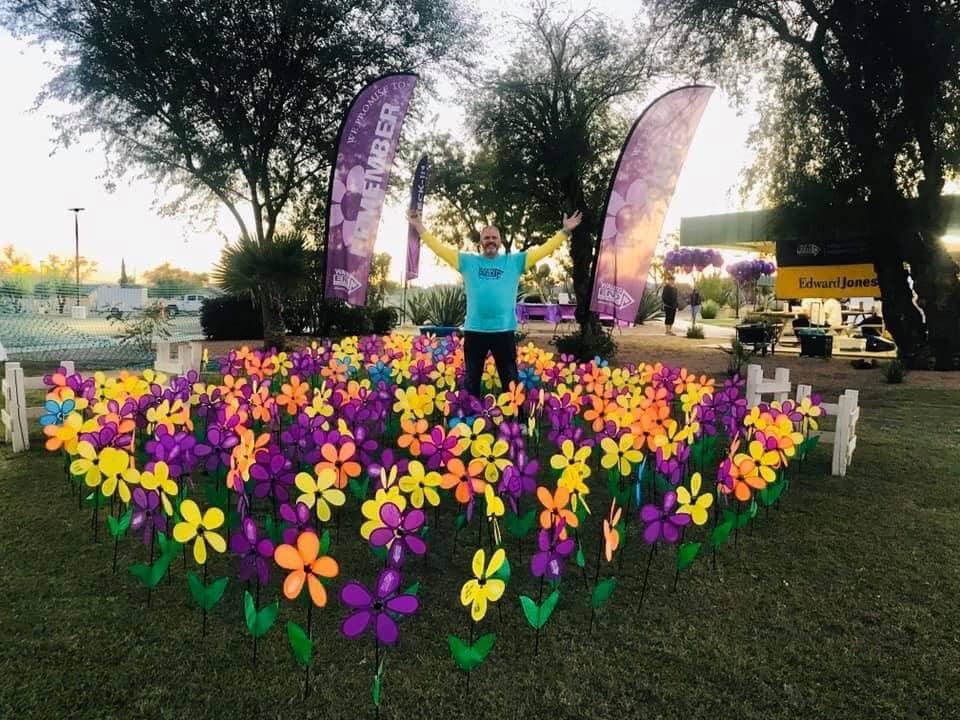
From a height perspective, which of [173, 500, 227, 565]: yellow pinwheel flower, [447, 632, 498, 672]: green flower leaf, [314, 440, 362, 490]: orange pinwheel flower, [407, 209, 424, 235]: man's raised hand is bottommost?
[447, 632, 498, 672]: green flower leaf

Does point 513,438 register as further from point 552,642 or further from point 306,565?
point 306,565

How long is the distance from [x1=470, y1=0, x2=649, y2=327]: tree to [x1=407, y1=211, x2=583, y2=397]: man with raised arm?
9521mm

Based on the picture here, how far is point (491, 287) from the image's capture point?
5.85 meters

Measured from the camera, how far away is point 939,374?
13062 millimetres

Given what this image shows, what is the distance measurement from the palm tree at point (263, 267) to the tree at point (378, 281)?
18.7 feet

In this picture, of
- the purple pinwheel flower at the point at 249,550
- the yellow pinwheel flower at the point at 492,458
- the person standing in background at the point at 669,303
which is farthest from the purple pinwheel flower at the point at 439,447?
the person standing in background at the point at 669,303

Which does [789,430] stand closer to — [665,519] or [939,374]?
[665,519]

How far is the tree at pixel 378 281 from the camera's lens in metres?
24.0

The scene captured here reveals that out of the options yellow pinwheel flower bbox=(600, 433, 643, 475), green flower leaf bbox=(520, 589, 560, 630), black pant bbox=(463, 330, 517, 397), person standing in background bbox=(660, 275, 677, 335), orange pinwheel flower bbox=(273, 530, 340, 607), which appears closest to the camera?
orange pinwheel flower bbox=(273, 530, 340, 607)

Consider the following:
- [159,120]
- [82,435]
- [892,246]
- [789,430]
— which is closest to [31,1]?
[159,120]

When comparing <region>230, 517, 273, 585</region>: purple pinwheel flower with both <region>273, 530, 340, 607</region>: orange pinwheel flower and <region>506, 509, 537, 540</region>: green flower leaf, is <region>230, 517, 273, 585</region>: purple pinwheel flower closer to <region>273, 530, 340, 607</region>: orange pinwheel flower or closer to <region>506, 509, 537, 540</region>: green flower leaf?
<region>273, 530, 340, 607</region>: orange pinwheel flower

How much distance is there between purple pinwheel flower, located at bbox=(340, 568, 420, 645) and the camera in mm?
2291

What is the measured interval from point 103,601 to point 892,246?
1540cm

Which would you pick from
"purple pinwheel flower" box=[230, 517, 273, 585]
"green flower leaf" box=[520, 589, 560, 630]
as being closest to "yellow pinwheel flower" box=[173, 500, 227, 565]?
"purple pinwheel flower" box=[230, 517, 273, 585]
